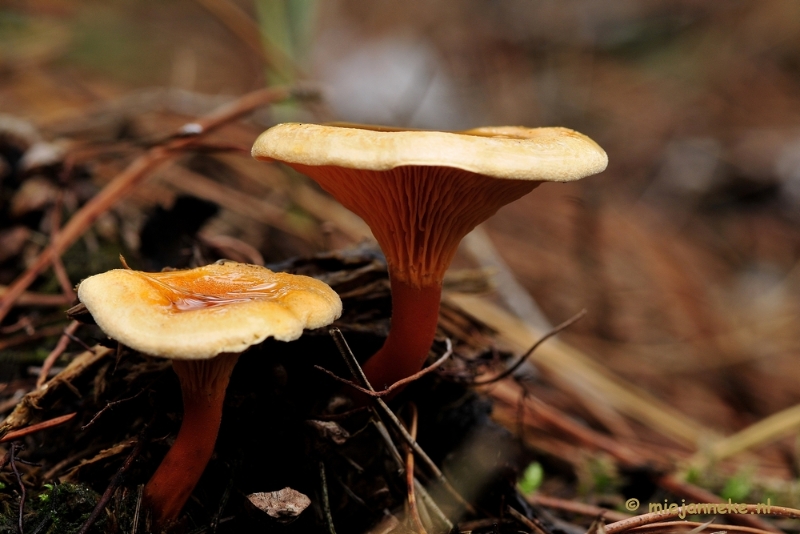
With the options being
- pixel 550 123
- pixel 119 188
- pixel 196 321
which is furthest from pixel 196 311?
pixel 550 123

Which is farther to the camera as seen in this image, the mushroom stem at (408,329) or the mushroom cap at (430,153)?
the mushroom stem at (408,329)

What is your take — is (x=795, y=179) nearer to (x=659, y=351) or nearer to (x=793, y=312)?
(x=793, y=312)

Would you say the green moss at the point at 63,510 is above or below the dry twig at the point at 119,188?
below

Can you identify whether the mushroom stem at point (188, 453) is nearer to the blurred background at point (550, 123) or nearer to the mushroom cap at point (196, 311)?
the mushroom cap at point (196, 311)

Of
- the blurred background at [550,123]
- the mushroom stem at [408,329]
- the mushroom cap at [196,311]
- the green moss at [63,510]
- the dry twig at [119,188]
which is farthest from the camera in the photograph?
the blurred background at [550,123]

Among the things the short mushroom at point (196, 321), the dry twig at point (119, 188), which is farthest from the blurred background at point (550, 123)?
the short mushroom at point (196, 321)
